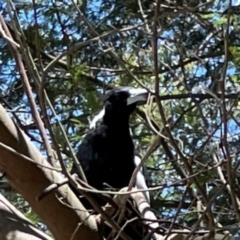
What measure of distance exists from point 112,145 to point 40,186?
952 mm

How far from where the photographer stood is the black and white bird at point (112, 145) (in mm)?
2199

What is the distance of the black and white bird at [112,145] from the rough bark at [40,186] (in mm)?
718

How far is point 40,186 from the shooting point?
4.45ft

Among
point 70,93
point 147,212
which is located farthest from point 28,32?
point 147,212

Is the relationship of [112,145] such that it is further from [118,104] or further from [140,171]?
[140,171]

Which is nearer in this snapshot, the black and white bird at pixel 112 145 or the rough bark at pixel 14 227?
the rough bark at pixel 14 227

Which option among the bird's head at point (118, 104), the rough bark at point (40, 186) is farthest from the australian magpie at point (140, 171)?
the rough bark at point (40, 186)

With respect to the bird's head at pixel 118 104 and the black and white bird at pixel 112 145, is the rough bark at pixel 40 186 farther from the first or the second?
the bird's head at pixel 118 104

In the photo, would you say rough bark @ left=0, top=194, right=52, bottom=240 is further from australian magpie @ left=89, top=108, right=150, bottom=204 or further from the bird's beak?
the bird's beak

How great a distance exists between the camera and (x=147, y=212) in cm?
140

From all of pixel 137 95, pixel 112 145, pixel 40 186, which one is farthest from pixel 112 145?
pixel 40 186

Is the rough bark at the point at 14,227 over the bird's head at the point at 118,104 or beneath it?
beneath

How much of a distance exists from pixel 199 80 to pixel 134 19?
34 cm

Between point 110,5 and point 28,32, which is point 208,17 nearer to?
point 28,32
